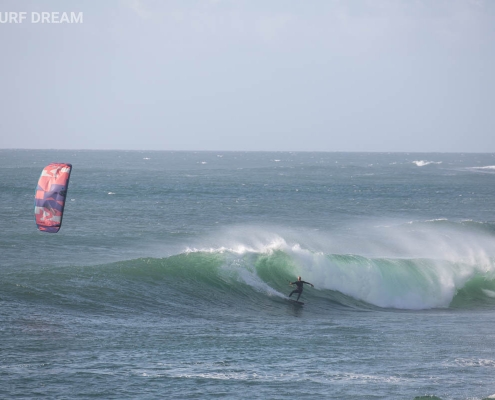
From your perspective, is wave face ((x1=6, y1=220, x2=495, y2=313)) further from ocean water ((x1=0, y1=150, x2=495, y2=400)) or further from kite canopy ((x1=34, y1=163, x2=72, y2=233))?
kite canopy ((x1=34, y1=163, x2=72, y2=233))

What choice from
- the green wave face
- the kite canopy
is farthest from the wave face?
the kite canopy

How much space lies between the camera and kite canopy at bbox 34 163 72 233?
17.1 meters

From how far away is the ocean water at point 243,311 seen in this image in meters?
12.1

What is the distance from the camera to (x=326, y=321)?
18.0m

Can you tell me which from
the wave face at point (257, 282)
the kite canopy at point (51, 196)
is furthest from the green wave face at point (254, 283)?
the kite canopy at point (51, 196)

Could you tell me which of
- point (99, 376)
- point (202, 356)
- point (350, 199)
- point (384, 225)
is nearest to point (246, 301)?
point (202, 356)

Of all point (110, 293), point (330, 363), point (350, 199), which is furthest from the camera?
point (350, 199)

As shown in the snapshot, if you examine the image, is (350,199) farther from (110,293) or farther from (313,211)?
(110,293)

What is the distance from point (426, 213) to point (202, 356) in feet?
134

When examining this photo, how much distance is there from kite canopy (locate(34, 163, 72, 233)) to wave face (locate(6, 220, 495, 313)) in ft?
7.49

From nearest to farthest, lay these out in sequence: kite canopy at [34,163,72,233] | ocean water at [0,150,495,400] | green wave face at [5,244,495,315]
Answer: ocean water at [0,150,495,400] < kite canopy at [34,163,72,233] < green wave face at [5,244,495,315]

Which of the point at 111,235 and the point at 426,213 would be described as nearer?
the point at 111,235

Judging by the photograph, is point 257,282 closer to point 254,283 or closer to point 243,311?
Answer: point 254,283

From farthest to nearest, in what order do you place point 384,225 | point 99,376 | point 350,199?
1. point 350,199
2. point 384,225
3. point 99,376
